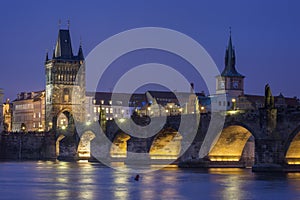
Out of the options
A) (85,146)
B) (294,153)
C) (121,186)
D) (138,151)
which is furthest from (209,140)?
(85,146)

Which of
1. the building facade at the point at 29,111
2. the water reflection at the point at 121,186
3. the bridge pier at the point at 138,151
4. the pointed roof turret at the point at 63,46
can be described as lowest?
the water reflection at the point at 121,186

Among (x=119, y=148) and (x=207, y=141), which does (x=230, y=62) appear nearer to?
(x=119, y=148)

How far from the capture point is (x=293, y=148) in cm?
6059

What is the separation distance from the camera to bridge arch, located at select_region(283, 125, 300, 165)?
59500 mm

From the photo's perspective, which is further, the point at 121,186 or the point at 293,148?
the point at 293,148

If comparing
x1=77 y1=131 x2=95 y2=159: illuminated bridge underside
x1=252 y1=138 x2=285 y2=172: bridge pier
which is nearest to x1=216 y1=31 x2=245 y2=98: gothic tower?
x1=77 y1=131 x2=95 y2=159: illuminated bridge underside

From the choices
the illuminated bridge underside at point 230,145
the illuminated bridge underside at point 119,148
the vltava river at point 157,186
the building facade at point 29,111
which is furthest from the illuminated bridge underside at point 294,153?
the building facade at point 29,111

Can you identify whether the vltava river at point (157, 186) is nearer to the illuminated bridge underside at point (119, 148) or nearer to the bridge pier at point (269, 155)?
the bridge pier at point (269, 155)

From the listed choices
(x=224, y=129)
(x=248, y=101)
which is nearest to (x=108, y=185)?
(x=224, y=129)

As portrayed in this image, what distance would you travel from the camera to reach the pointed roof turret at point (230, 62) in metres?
169

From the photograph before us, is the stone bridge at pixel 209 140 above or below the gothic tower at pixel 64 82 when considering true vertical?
below

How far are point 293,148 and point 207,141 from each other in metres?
14.0

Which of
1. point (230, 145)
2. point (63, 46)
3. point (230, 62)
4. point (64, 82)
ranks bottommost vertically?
point (230, 145)

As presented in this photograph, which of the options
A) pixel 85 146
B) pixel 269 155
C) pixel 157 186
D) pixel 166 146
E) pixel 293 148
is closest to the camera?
pixel 157 186
